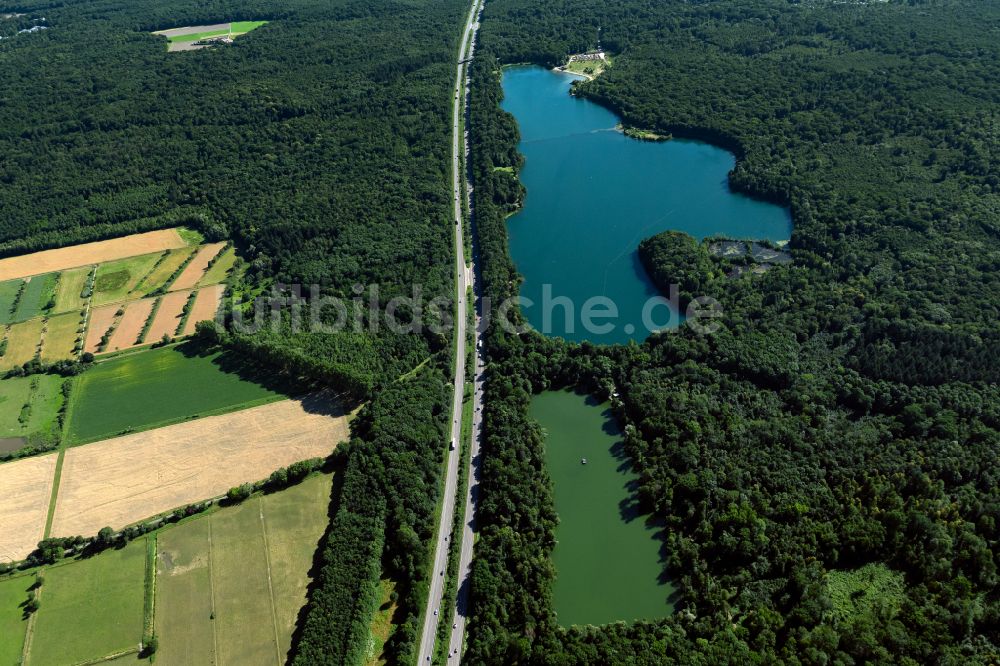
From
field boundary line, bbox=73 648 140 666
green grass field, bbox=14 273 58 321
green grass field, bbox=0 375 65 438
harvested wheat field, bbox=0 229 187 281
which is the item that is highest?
harvested wheat field, bbox=0 229 187 281

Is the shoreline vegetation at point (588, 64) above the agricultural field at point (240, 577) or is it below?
above

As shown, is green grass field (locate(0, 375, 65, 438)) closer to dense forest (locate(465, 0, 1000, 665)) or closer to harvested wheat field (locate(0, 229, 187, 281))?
harvested wheat field (locate(0, 229, 187, 281))

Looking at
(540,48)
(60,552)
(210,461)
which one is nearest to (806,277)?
(210,461)

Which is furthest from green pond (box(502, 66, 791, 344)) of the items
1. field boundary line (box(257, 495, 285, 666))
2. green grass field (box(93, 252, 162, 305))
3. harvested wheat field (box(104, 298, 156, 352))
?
green grass field (box(93, 252, 162, 305))

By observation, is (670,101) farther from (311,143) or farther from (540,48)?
(311,143)

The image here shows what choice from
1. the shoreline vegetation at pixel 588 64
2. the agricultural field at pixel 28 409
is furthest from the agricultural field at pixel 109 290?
the shoreline vegetation at pixel 588 64

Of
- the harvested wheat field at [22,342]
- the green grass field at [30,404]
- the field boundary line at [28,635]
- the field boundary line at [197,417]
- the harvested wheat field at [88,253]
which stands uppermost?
the harvested wheat field at [88,253]

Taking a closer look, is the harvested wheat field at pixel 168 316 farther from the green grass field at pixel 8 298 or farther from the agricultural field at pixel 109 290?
the green grass field at pixel 8 298

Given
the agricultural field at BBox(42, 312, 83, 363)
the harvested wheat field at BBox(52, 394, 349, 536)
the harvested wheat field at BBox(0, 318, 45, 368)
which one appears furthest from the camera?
the agricultural field at BBox(42, 312, 83, 363)
